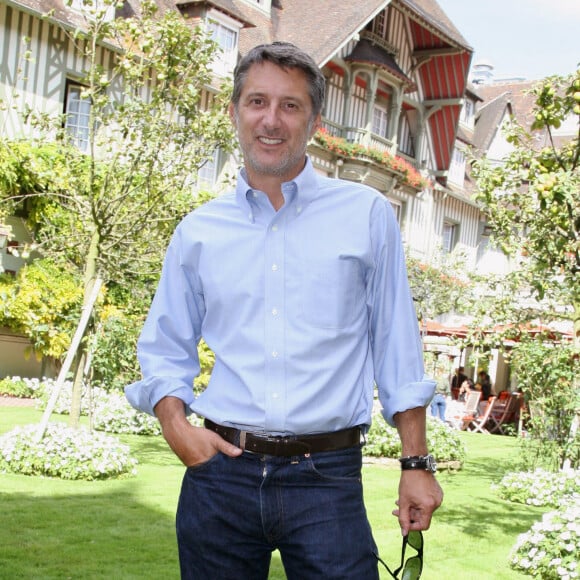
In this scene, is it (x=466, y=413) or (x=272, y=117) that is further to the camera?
(x=466, y=413)

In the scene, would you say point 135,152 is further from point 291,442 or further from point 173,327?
point 291,442

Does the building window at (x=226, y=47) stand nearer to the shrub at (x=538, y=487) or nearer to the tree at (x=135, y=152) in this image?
the tree at (x=135, y=152)

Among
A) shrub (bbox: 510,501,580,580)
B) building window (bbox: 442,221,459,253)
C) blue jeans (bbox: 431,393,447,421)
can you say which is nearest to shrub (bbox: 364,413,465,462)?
blue jeans (bbox: 431,393,447,421)

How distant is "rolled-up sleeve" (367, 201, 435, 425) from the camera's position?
253cm

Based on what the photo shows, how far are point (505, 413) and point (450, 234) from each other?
11375 mm

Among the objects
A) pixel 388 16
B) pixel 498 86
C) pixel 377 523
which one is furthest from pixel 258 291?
pixel 498 86

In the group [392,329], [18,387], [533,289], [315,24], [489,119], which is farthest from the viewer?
[489,119]

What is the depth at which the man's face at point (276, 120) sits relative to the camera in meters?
2.75

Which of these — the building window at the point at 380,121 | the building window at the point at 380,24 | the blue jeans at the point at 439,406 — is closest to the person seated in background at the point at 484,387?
the blue jeans at the point at 439,406

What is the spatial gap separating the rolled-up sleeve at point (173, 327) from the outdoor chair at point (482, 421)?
19.2 metres

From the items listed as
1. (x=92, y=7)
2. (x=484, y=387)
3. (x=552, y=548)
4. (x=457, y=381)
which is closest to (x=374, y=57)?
(x=484, y=387)

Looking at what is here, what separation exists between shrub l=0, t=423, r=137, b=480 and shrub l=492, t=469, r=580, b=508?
4164 mm

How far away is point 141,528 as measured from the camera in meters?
7.36

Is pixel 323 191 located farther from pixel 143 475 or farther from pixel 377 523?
pixel 143 475
